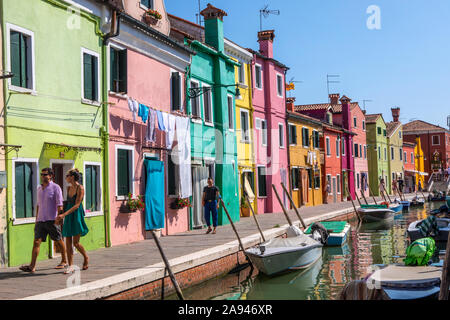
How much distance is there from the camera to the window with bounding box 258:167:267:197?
27531mm

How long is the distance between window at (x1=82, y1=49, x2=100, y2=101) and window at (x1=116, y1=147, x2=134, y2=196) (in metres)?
1.62

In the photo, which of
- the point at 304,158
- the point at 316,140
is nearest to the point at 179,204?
the point at 304,158

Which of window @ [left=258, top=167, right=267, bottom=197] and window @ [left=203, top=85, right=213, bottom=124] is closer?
window @ [left=203, top=85, right=213, bottom=124]

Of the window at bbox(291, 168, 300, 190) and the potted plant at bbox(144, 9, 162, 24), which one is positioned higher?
the potted plant at bbox(144, 9, 162, 24)

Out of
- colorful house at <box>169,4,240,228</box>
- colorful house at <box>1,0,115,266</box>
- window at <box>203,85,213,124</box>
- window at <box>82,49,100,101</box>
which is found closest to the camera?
colorful house at <box>1,0,115,266</box>

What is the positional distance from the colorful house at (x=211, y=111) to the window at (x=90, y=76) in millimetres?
5313

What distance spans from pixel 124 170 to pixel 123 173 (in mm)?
100

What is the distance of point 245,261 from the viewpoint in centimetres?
1377

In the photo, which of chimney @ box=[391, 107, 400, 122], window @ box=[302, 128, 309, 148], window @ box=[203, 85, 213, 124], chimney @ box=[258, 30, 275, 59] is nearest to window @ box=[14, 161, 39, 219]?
window @ box=[203, 85, 213, 124]

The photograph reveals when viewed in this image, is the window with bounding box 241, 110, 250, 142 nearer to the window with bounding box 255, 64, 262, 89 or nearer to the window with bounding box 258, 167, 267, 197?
the window with bounding box 258, 167, 267, 197

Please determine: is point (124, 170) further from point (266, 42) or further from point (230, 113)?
point (266, 42)

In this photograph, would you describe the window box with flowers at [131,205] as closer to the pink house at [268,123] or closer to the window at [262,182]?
the pink house at [268,123]

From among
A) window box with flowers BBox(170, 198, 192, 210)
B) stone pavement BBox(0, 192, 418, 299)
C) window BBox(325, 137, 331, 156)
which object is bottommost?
stone pavement BBox(0, 192, 418, 299)
